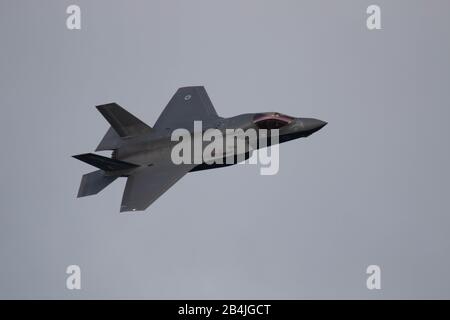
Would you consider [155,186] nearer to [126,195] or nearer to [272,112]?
[126,195]

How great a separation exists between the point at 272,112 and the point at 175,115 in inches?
193

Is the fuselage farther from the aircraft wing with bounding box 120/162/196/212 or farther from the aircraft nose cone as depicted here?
the aircraft wing with bounding box 120/162/196/212

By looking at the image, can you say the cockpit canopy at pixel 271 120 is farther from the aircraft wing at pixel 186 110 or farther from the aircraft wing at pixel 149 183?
the aircraft wing at pixel 149 183

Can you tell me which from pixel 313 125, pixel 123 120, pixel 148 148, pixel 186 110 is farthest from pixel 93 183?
pixel 313 125

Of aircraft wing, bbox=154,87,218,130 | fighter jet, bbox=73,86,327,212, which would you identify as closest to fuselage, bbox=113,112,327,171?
fighter jet, bbox=73,86,327,212

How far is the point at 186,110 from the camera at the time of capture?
129ft

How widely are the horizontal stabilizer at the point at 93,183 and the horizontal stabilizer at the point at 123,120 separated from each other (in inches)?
81.3

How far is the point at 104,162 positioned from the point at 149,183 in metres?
1.99

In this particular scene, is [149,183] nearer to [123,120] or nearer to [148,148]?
[148,148]

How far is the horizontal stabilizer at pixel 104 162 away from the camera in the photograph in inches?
1348

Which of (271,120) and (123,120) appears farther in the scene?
(123,120)

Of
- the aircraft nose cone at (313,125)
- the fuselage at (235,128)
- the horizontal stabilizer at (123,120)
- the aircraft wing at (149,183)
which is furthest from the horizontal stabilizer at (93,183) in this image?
the aircraft nose cone at (313,125)

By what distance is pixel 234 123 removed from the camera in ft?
119

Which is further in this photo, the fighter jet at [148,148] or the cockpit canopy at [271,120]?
the cockpit canopy at [271,120]
